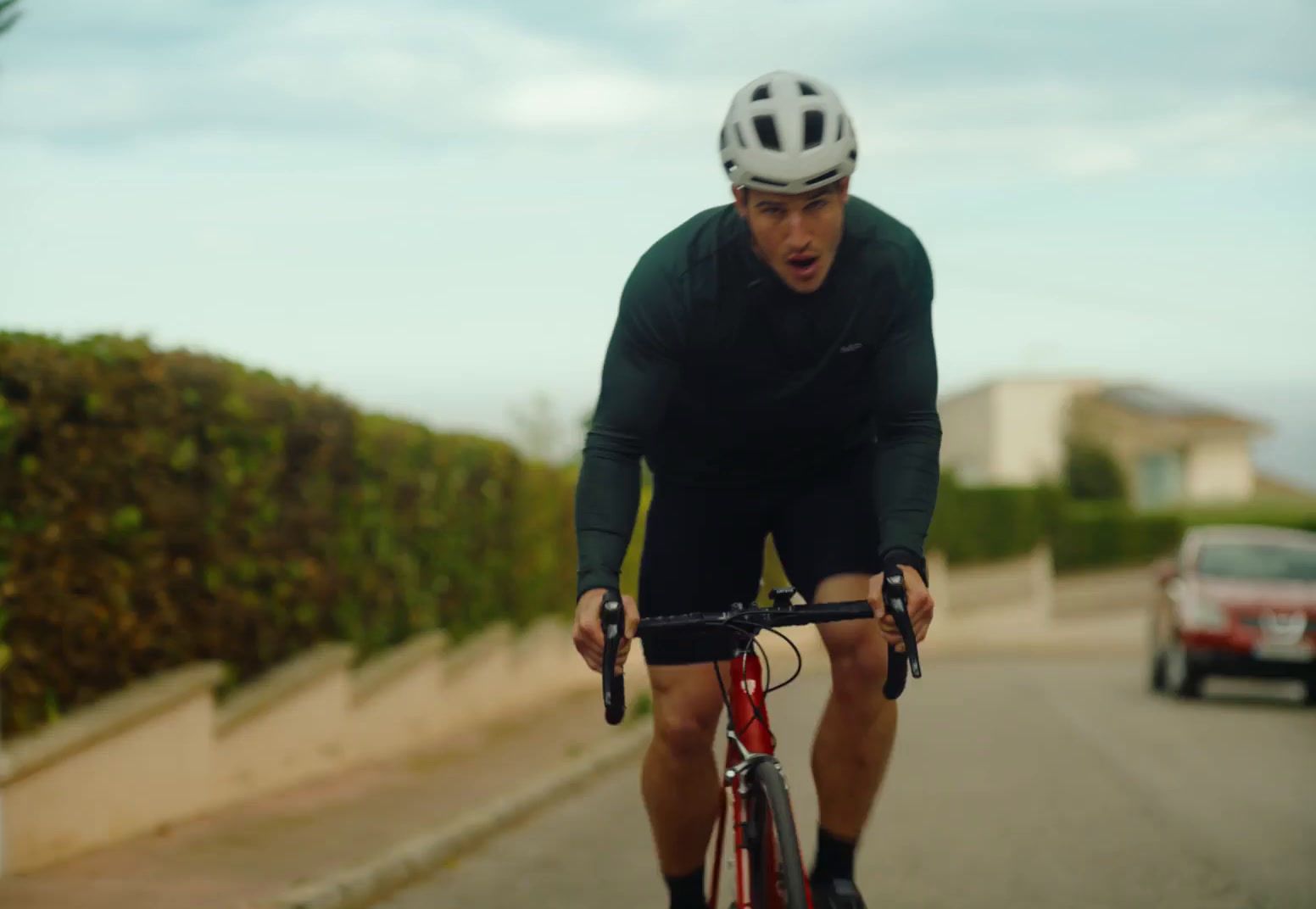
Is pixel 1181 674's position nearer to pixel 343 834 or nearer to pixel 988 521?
pixel 343 834

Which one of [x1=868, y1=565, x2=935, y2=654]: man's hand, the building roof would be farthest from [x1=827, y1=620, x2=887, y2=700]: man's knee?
the building roof

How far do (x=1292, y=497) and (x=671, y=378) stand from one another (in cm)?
8762

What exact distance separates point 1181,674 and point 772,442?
15030 mm

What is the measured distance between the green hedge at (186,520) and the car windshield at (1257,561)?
8830 mm

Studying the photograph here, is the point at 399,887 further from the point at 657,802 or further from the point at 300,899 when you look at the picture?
the point at 657,802

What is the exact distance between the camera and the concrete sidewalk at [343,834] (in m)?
7.01

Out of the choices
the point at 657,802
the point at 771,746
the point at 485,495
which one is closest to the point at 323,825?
the point at 657,802

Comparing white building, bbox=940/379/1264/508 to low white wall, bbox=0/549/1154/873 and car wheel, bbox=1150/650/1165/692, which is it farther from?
low white wall, bbox=0/549/1154/873

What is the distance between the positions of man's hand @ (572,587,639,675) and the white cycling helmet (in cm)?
97

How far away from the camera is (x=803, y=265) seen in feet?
14.3

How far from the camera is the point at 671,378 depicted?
4.53 m

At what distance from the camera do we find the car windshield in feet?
62.7

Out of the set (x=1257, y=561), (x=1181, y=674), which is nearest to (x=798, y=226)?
(x=1181, y=674)

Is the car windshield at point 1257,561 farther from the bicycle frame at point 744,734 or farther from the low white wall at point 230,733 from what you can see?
the bicycle frame at point 744,734
